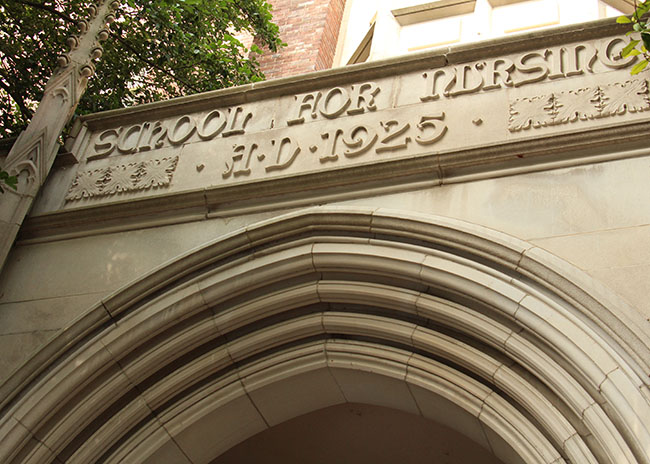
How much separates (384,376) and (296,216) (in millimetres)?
1136

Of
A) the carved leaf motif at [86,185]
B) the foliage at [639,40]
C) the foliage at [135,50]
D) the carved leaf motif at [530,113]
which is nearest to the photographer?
the foliage at [639,40]

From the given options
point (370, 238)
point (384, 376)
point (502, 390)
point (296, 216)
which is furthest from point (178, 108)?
point (502, 390)

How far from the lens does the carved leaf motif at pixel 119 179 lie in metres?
6.06

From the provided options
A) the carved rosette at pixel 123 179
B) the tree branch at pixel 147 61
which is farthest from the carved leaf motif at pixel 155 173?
the tree branch at pixel 147 61

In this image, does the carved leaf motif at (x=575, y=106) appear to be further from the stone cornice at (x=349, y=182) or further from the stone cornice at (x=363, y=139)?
the stone cornice at (x=349, y=182)

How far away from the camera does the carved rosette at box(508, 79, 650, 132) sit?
4.94 meters

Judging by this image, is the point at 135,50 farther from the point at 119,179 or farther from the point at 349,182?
the point at 349,182

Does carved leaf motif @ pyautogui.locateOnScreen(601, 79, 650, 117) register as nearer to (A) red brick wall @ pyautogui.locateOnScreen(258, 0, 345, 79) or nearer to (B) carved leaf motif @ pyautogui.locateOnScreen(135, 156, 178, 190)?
(B) carved leaf motif @ pyautogui.locateOnScreen(135, 156, 178, 190)

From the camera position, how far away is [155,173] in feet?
19.9

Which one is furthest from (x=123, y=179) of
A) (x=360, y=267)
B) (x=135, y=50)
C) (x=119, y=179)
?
(x=135, y=50)

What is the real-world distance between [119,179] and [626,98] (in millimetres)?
3556

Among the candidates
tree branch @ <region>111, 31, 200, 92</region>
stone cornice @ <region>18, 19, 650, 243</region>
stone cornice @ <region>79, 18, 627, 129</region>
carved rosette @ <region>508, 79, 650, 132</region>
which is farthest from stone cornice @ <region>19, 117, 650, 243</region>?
tree branch @ <region>111, 31, 200, 92</region>

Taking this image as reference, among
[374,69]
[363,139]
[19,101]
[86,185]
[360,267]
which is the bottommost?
[360,267]

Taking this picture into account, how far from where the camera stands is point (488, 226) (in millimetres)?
4730
